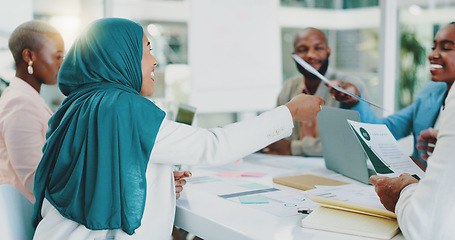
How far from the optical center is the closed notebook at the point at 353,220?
1194mm

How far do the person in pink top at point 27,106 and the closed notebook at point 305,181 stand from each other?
1.10 meters

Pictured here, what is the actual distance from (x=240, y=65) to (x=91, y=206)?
3123mm

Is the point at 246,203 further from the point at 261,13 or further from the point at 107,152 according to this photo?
the point at 261,13

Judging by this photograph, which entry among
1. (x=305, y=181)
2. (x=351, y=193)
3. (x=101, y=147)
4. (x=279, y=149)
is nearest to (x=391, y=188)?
(x=351, y=193)

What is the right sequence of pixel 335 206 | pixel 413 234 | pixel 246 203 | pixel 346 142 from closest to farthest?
pixel 413 234
pixel 335 206
pixel 246 203
pixel 346 142

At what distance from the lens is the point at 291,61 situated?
4574mm

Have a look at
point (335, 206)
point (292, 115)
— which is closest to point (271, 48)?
point (292, 115)

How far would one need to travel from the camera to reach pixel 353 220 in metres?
1.26

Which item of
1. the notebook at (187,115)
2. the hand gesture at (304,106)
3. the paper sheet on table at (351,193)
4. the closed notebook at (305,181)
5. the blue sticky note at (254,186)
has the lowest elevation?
the blue sticky note at (254,186)

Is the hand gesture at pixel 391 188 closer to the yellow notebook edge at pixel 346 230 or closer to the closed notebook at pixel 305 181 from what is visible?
the yellow notebook edge at pixel 346 230

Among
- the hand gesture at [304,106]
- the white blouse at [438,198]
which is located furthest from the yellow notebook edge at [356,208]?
the hand gesture at [304,106]

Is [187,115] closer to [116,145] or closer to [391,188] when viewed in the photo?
[116,145]

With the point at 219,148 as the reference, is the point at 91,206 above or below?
below

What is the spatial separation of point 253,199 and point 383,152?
1.49 feet
